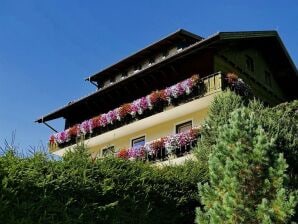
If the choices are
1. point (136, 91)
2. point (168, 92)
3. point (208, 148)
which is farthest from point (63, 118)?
point (208, 148)

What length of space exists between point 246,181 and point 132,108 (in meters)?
14.7

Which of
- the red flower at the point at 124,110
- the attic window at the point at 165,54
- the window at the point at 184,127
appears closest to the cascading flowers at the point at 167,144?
the window at the point at 184,127

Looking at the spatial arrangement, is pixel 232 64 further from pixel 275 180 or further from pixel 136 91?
pixel 275 180

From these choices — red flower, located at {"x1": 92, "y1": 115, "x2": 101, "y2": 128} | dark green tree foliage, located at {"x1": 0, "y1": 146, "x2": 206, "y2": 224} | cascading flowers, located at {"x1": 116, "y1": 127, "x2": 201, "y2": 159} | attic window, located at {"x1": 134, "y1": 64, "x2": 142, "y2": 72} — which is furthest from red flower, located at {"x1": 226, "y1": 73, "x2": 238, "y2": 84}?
attic window, located at {"x1": 134, "y1": 64, "x2": 142, "y2": 72}

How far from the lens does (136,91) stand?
24469 mm

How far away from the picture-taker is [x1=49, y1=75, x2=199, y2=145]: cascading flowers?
2047 cm

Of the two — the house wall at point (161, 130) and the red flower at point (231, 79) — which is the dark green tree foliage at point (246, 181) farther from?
the house wall at point (161, 130)

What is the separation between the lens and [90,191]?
8.70 metres

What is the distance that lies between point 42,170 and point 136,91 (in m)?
16.4

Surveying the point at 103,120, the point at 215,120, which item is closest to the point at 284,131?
the point at 215,120

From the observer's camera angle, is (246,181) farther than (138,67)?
No

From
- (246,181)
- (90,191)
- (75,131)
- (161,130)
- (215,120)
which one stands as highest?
(75,131)

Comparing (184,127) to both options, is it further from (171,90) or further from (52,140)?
(52,140)

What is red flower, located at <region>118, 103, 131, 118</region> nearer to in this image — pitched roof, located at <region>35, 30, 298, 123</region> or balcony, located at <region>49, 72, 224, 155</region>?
balcony, located at <region>49, 72, 224, 155</region>
